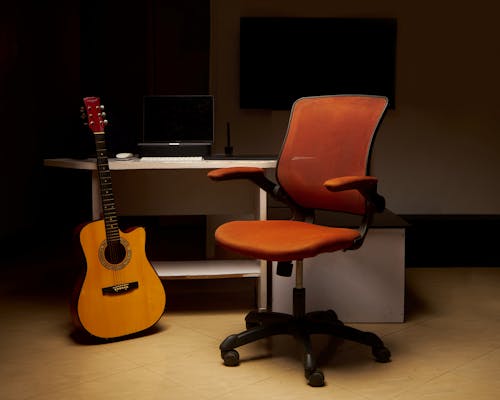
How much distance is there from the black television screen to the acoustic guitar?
2.15m

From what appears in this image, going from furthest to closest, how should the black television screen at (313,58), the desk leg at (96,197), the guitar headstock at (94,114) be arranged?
the black television screen at (313,58)
the desk leg at (96,197)
the guitar headstock at (94,114)

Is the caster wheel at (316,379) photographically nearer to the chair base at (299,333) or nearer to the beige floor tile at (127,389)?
the chair base at (299,333)

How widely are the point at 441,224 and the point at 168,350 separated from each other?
256 centimetres

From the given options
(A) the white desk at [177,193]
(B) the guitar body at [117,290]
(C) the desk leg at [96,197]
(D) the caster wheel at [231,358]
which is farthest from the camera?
(A) the white desk at [177,193]

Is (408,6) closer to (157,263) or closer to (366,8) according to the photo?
(366,8)

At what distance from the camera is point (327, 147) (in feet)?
8.80

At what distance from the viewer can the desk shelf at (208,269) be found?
3.06 metres

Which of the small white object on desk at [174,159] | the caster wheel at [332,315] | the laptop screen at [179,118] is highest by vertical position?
the laptop screen at [179,118]

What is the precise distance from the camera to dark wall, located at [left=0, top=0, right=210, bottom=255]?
4.85 meters

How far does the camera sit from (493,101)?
16.3 ft

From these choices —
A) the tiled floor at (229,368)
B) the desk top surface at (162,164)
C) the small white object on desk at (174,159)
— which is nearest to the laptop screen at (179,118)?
the small white object on desk at (174,159)

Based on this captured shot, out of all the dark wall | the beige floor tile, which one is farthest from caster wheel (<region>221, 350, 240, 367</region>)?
the dark wall

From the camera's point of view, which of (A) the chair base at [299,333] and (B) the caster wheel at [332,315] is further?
(B) the caster wheel at [332,315]

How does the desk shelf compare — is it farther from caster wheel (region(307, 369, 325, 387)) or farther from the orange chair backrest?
caster wheel (region(307, 369, 325, 387))
